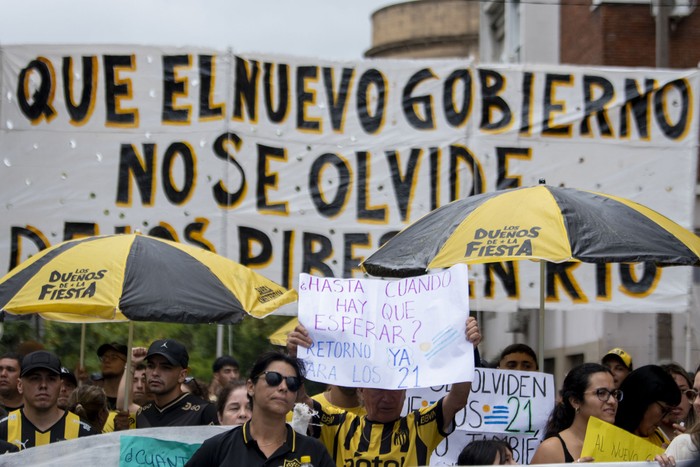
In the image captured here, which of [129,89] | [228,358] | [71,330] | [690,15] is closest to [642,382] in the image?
[228,358]

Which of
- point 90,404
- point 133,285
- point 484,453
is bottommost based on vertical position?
point 90,404

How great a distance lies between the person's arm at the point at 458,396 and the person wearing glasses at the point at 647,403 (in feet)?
4.10

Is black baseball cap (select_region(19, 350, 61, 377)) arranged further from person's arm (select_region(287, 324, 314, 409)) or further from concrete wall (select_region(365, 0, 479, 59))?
concrete wall (select_region(365, 0, 479, 59))

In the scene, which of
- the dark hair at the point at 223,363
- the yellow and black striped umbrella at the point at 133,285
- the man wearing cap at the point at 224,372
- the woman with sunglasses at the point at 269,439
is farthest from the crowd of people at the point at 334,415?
the dark hair at the point at 223,363

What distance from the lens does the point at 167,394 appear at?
748 centimetres

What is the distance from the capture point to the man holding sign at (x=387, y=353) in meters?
5.61

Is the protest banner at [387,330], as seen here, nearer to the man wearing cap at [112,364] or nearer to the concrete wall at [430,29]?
the man wearing cap at [112,364]

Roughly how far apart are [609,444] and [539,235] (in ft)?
4.44

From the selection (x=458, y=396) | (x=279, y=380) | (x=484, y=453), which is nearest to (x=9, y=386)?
(x=279, y=380)

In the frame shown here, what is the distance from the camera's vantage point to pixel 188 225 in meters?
11.4

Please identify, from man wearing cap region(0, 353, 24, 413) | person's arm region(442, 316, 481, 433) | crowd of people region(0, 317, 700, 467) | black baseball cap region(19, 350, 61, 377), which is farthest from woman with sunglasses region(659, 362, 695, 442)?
man wearing cap region(0, 353, 24, 413)

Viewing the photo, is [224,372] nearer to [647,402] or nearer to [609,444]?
[647,402]

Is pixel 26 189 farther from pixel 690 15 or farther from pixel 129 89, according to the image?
pixel 690 15

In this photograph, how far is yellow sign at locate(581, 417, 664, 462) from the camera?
581 cm
